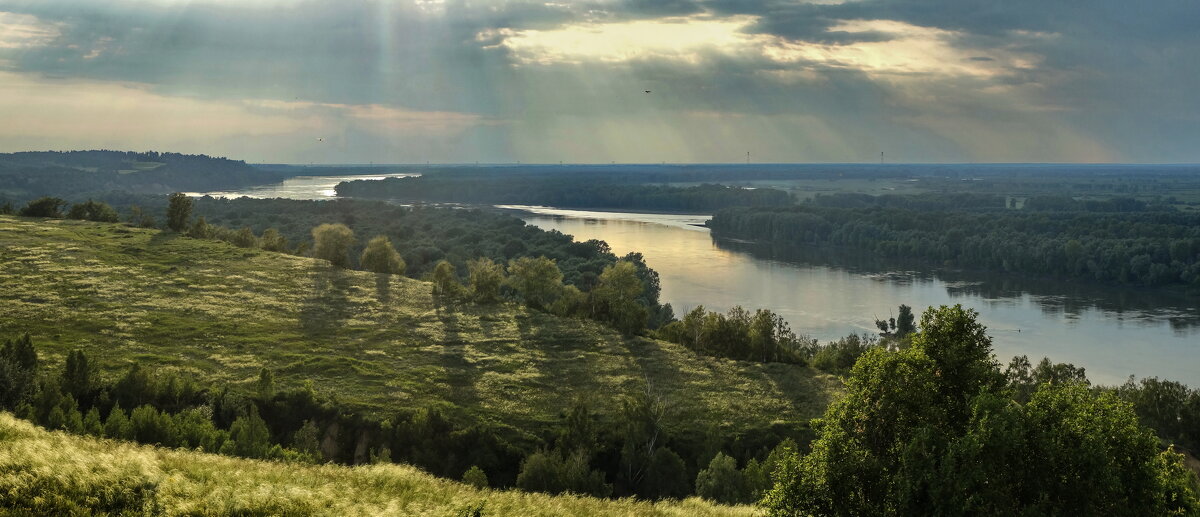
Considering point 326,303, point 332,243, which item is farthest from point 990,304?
point 332,243

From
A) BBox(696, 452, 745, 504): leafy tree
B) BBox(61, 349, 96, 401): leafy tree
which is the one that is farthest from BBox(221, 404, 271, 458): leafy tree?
BBox(696, 452, 745, 504): leafy tree

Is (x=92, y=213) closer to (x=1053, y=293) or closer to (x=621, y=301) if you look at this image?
(x=621, y=301)

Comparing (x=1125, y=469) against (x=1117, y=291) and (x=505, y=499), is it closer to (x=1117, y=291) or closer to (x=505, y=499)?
(x=505, y=499)

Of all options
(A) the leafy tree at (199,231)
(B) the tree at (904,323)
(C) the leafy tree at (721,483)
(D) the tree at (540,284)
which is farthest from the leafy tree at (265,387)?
(B) the tree at (904,323)

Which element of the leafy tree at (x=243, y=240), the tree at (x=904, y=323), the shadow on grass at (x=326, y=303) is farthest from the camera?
the leafy tree at (x=243, y=240)

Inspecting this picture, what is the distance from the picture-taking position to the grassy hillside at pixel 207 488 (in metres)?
17.6

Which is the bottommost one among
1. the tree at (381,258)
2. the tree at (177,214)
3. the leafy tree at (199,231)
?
the tree at (381,258)

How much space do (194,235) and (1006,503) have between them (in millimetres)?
112603

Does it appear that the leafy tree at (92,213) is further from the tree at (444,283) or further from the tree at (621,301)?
the tree at (621,301)

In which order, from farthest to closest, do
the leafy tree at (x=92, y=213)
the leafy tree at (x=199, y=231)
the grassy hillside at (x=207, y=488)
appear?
the leafy tree at (x=92, y=213) < the leafy tree at (x=199, y=231) < the grassy hillside at (x=207, y=488)

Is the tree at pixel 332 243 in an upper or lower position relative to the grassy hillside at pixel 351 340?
upper

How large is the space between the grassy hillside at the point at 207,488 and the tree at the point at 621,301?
5553cm

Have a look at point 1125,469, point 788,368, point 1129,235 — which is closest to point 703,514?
point 1125,469

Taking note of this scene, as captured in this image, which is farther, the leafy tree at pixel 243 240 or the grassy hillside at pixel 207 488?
the leafy tree at pixel 243 240
